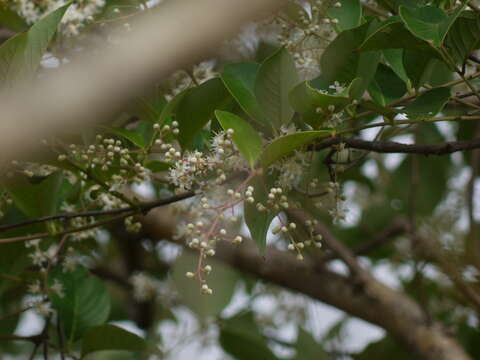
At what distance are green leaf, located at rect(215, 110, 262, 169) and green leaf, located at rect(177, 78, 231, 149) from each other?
6.0 inches

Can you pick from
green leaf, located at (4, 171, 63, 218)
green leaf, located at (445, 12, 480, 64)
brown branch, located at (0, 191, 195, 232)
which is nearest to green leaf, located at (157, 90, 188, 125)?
brown branch, located at (0, 191, 195, 232)

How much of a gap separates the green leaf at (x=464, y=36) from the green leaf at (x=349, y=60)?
0.10 m

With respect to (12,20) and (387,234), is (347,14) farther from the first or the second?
(387,234)

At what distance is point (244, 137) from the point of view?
2.63ft

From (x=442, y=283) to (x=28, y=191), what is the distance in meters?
1.50

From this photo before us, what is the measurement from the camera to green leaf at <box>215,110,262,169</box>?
0.80 m

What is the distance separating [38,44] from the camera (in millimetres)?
872

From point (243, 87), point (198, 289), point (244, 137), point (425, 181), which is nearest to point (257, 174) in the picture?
point (244, 137)

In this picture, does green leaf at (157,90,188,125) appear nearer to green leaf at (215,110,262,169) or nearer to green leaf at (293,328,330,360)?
green leaf at (215,110,262,169)

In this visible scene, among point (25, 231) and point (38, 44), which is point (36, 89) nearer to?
point (38, 44)

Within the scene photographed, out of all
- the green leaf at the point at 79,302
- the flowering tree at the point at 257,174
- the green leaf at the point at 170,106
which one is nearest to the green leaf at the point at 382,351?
the flowering tree at the point at 257,174

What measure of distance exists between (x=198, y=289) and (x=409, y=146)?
109cm

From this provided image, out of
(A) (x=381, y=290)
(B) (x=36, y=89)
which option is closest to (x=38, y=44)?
(B) (x=36, y=89)

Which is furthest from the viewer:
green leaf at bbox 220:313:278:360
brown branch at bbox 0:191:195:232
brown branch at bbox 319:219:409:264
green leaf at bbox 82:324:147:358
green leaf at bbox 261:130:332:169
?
brown branch at bbox 319:219:409:264
